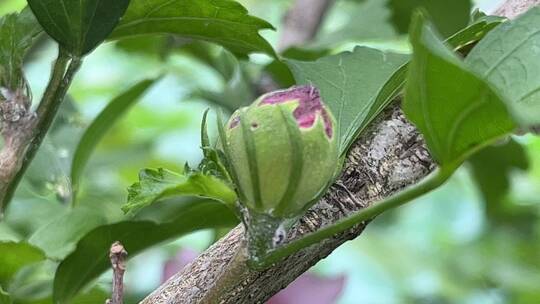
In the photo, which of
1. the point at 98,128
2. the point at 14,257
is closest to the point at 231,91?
the point at 98,128

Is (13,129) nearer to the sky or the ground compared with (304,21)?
nearer to the sky

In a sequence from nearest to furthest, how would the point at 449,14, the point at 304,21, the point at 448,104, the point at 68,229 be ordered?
the point at 448,104, the point at 68,229, the point at 449,14, the point at 304,21

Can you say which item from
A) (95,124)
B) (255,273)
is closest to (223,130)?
(255,273)

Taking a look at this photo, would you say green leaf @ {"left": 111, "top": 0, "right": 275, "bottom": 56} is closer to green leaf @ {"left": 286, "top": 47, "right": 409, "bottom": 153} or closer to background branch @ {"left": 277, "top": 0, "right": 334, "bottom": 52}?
green leaf @ {"left": 286, "top": 47, "right": 409, "bottom": 153}

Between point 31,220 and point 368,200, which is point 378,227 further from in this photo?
point 368,200

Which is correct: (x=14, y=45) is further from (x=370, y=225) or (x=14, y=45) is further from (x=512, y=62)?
(x=370, y=225)

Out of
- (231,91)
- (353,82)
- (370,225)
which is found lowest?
(370,225)
